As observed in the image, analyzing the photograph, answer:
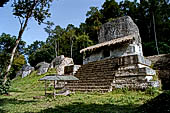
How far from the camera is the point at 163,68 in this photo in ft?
28.9

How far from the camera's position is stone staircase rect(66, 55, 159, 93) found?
288 inches

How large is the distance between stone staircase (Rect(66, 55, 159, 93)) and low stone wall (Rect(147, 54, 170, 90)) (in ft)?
3.65

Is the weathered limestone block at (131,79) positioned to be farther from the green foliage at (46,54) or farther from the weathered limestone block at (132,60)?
the green foliage at (46,54)

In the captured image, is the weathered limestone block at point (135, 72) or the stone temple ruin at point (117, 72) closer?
the weathered limestone block at point (135, 72)

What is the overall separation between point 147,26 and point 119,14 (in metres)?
6.55

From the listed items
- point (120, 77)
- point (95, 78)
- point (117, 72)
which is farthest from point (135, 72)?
point (95, 78)

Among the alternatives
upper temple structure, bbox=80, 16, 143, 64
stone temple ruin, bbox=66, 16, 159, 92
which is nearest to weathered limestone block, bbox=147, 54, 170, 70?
stone temple ruin, bbox=66, 16, 159, 92

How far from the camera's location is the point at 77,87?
880cm

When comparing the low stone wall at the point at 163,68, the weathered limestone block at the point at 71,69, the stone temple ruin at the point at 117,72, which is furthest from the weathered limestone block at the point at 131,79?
the weathered limestone block at the point at 71,69

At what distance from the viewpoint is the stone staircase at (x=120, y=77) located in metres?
7.31

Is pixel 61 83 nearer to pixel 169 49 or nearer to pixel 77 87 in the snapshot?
pixel 77 87

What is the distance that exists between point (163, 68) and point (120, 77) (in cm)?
311

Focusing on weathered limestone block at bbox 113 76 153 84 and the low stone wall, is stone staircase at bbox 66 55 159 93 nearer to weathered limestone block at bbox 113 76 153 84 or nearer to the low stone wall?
weathered limestone block at bbox 113 76 153 84

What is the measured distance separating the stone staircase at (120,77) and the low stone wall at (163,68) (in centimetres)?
111
